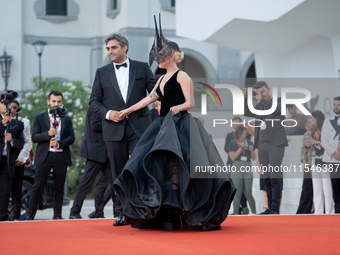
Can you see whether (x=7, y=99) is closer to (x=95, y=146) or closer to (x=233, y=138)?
(x=95, y=146)

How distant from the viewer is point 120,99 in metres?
8.00

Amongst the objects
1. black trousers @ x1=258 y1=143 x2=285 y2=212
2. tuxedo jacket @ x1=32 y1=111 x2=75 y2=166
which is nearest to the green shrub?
tuxedo jacket @ x1=32 y1=111 x2=75 y2=166

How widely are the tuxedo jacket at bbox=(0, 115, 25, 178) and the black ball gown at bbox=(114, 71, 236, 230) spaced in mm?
3461

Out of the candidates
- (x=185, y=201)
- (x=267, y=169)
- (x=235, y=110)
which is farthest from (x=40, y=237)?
(x=267, y=169)

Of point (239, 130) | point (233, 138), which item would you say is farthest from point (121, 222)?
point (233, 138)

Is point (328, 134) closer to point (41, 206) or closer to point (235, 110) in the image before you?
point (235, 110)

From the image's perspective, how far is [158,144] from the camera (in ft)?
22.5

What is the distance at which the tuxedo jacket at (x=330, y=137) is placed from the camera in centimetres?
1036

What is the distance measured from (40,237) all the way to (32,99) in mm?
17465

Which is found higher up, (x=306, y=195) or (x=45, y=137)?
(x=45, y=137)

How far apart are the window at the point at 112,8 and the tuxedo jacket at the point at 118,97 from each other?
22471mm

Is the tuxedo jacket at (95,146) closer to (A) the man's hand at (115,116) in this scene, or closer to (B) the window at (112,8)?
(A) the man's hand at (115,116)

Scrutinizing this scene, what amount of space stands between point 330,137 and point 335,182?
2.05 feet

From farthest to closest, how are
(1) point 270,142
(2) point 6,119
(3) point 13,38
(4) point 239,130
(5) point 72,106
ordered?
1. (3) point 13,38
2. (5) point 72,106
3. (4) point 239,130
4. (1) point 270,142
5. (2) point 6,119
